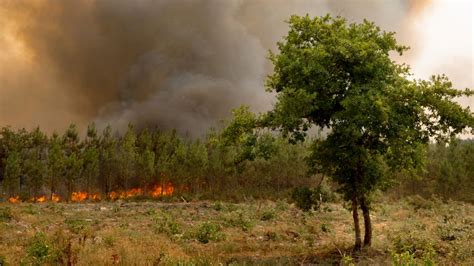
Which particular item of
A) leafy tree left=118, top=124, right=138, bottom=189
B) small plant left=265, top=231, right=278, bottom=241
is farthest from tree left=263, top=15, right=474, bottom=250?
leafy tree left=118, top=124, right=138, bottom=189

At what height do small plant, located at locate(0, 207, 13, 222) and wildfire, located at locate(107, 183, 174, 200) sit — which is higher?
wildfire, located at locate(107, 183, 174, 200)

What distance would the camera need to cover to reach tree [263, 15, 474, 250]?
1620 cm

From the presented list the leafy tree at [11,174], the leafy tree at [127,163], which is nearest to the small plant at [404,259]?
the leafy tree at [11,174]

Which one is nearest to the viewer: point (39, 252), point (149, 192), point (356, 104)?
point (39, 252)

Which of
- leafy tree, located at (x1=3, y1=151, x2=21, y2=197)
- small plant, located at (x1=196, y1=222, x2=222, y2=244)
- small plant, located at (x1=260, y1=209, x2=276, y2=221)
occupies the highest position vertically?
leafy tree, located at (x1=3, y1=151, x2=21, y2=197)

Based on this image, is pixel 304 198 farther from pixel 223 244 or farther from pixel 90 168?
pixel 90 168

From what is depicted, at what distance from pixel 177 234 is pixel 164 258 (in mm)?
12750

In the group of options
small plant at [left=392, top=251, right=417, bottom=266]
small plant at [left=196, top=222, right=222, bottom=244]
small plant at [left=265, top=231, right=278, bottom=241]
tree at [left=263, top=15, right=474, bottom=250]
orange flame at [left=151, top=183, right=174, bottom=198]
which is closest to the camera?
small plant at [left=392, top=251, right=417, bottom=266]

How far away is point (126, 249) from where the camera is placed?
15398 mm

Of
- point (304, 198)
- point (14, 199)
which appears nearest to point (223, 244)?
point (304, 198)

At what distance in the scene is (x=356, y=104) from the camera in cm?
1603

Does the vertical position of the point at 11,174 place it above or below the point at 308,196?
above

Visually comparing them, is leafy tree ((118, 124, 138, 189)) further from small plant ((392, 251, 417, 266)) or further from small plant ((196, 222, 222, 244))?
small plant ((392, 251, 417, 266))

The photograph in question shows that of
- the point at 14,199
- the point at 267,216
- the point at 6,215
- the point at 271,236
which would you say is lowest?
the point at 271,236
